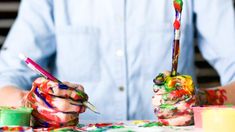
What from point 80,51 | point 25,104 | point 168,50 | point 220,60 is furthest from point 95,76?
point 25,104

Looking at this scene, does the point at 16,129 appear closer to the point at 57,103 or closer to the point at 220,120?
the point at 57,103

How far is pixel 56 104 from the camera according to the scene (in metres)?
1.25

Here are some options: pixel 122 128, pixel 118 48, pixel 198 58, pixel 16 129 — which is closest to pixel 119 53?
pixel 118 48

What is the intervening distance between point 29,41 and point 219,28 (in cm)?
71

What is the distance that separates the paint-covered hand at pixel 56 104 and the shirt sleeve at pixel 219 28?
2.72 ft

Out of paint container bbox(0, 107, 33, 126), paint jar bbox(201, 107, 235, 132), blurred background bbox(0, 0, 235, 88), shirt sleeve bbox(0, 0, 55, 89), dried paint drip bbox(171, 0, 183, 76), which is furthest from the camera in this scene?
blurred background bbox(0, 0, 235, 88)

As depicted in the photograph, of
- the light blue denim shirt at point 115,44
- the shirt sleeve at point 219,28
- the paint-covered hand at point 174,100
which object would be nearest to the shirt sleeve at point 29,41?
the light blue denim shirt at point 115,44

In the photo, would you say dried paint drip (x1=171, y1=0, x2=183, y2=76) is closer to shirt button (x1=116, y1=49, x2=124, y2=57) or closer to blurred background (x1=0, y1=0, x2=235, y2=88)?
shirt button (x1=116, y1=49, x2=124, y2=57)

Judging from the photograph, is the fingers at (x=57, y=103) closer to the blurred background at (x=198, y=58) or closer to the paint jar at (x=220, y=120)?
the paint jar at (x=220, y=120)

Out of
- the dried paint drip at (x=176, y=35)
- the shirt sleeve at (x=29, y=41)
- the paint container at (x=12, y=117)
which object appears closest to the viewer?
the paint container at (x=12, y=117)

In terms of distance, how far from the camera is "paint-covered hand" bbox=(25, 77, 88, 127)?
49.1 inches

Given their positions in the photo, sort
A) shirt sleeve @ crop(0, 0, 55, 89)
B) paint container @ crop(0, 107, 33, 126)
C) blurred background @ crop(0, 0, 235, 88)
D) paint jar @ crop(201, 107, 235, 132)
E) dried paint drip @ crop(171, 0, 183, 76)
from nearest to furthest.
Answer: paint jar @ crop(201, 107, 235, 132)
paint container @ crop(0, 107, 33, 126)
dried paint drip @ crop(171, 0, 183, 76)
shirt sleeve @ crop(0, 0, 55, 89)
blurred background @ crop(0, 0, 235, 88)

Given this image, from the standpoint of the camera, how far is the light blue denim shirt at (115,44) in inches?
73.9

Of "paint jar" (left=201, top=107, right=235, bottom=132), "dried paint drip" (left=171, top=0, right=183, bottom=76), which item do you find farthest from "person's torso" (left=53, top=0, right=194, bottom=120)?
"paint jar" (left=201, top=107, right=235, bottom=132)
